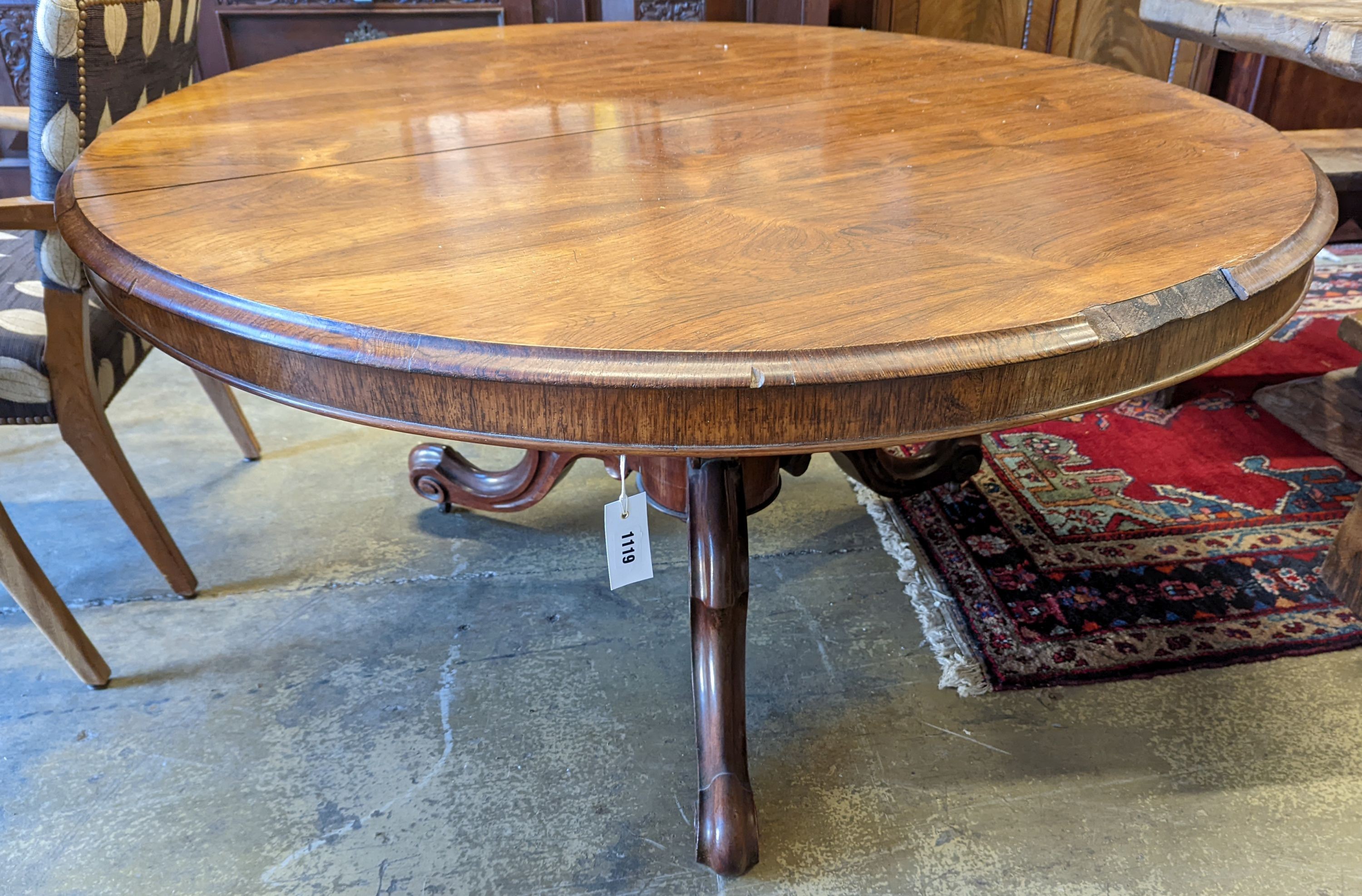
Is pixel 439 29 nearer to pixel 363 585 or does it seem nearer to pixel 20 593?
pixel 363 585

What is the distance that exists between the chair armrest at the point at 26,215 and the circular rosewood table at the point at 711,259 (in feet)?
0.43

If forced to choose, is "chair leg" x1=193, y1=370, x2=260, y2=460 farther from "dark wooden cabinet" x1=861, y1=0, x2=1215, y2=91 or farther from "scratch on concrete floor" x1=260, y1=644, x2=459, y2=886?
"dark wooden cabinet" x1=861, y1=0, x2=1215, y2=91

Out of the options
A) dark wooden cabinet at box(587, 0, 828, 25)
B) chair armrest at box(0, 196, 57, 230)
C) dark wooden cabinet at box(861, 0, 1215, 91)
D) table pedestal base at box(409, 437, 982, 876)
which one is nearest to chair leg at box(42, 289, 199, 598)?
chair armrest at box(0, 196, 57, 230)

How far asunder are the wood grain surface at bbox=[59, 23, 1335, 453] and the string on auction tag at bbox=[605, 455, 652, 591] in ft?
0.89

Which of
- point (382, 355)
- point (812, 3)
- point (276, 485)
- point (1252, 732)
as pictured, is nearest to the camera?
point (382, 355)

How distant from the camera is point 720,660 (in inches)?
39.8

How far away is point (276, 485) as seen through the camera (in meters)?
1.68

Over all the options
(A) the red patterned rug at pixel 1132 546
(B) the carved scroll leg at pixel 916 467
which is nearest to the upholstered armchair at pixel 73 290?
(B) the carved scroll leg at pixel 916 467

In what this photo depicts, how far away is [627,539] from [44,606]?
79 cm

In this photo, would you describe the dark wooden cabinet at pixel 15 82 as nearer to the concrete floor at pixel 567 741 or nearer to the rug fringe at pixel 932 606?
the concrete floor at pixel 567 741

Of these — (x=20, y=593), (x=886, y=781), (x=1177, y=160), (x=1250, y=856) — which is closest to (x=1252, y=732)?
(x=1250, y=856)

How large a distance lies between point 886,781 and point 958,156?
2.25ft

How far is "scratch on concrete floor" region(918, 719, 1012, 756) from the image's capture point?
113 centimetres

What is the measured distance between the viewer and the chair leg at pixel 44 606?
1.15 m
